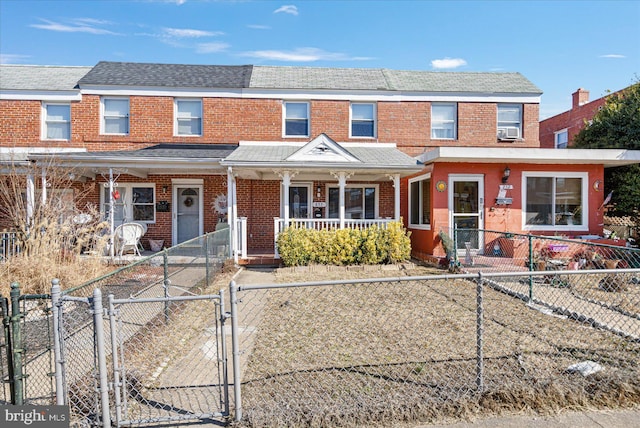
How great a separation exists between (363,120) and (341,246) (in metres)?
6.28

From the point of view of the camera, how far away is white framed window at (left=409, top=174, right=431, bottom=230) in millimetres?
11461

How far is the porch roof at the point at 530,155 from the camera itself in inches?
399

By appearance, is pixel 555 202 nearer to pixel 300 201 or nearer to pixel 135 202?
pixel 300 201

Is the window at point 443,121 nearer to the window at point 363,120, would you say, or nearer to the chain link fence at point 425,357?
the window at point 363,120

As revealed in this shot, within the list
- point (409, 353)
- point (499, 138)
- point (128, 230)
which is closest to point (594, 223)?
point (499, 138)

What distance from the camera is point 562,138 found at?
2469 centimetres

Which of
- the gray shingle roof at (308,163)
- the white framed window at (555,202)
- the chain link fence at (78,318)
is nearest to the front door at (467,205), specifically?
the white framed window at (555,202)

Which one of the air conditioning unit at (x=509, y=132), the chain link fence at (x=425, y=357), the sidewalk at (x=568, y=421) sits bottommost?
the sidewalk at (x=568, y=421)

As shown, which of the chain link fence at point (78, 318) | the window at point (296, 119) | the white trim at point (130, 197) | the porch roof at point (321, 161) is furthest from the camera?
the window at point (296, 119)

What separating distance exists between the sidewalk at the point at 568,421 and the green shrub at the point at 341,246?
274 inches

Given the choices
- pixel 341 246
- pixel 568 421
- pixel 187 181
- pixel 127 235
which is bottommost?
pixel 568 421

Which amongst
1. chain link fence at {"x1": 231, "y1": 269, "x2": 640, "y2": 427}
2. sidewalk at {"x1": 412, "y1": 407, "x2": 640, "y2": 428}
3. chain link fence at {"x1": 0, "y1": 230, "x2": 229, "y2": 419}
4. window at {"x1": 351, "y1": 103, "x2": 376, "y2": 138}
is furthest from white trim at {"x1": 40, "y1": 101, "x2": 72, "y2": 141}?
sidewalk at {"x1": 412, "y1": 407, "x2": 640, "y2": 428}

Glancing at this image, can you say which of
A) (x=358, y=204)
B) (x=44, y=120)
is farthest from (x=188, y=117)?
(x=358, y=204)

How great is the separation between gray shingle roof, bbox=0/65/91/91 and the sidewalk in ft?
51.8
